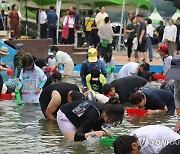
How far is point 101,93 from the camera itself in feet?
37.8

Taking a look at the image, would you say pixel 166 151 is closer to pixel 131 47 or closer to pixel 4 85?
pixel 4 85

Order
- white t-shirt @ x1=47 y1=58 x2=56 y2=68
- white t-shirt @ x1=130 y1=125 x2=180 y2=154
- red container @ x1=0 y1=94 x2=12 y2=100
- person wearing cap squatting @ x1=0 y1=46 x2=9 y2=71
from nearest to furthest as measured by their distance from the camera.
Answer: white t-shirt @ x1=130 y1=125 x2=180 y2=154 → red container @ x1=0 y1=94 x2=12 y2=100 → person wearing cap squatting @ x1=0 y1=46 x2=9 y2=71 → white t-shirt @ x1=47 y1=58 x2=56 y2=68

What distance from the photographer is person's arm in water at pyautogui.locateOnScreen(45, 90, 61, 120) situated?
380 inches

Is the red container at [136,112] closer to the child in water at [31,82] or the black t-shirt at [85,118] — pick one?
the child in water at [31,82]

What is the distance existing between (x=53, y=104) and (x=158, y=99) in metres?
2.18

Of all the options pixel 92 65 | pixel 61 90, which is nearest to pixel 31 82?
pixel 92 65

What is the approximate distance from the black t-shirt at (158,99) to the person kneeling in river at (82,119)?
2725mm

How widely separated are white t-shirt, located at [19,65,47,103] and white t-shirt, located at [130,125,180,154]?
5.88m

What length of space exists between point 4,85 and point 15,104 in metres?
1.20

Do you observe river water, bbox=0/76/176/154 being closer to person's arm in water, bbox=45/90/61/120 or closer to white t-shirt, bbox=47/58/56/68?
person's arm in water, bbox=45/90/61/120

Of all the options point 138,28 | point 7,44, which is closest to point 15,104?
point 7,44

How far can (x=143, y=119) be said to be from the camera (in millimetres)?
10969

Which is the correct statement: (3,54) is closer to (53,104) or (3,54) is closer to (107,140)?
(53,104)

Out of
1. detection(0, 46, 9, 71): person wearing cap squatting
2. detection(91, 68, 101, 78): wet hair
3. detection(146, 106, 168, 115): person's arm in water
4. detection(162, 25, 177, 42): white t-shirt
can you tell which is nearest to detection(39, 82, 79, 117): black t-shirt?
detection(146, 106, 168, 115): person's arm in water
